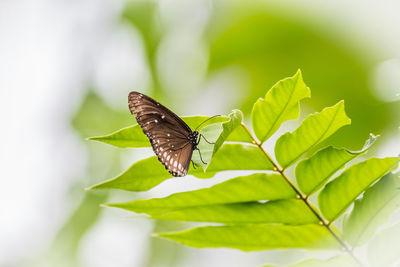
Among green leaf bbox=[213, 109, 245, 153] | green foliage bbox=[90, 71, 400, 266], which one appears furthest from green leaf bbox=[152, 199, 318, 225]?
green leaf bbox=[213, 109, 245, 153]

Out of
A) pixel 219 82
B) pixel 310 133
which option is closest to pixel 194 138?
pixel 310 133

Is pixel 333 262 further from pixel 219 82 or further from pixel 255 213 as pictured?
pixel 219 82

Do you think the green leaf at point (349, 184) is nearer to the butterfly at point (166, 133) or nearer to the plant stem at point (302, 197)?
the plant stem at point (302, 197)

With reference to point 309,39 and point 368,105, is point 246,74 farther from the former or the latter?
point 368,105

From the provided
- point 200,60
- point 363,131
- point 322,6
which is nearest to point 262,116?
point 363,131

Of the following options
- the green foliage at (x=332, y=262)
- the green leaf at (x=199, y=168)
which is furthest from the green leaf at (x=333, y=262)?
the green leaf at (x=199, y=168)
